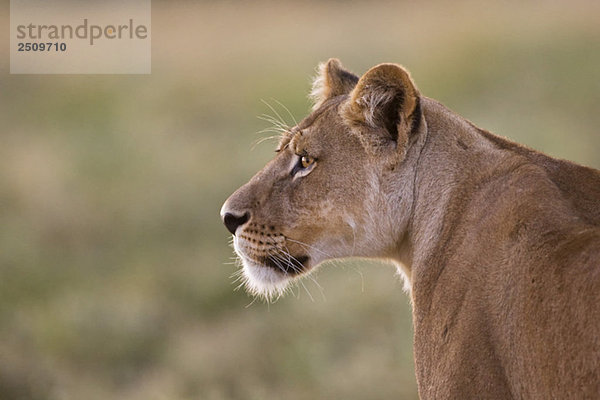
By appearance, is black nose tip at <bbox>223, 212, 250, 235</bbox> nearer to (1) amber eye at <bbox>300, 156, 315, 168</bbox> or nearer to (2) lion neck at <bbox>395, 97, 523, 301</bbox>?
(1) amber eye at <bbox>300, 156, 315, 168</bbox>

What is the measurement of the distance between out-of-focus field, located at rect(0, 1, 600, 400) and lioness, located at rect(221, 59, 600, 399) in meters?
2.44

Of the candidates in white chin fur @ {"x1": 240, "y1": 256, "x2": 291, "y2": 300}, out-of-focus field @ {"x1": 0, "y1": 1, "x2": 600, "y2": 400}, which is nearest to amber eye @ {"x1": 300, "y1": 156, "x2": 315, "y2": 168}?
white chin fur @ {"x1": 240, "y1": 256, "x2": 291, "y2": 300}

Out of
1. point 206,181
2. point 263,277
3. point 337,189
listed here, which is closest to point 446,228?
point 337,189

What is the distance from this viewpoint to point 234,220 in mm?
4750

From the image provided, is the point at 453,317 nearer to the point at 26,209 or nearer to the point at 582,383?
the point at 582,383

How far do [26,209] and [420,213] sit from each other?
25.8ft

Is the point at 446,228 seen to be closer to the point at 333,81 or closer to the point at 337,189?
the point at 337,189

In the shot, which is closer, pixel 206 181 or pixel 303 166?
pixel 303 166

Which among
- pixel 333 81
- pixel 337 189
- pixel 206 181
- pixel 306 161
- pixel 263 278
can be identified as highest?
pixel 333 81

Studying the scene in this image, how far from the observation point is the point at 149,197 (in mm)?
11539

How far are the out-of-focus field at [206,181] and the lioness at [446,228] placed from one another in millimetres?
2436

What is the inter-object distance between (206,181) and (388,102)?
25.0 feet

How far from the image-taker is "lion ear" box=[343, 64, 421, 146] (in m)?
4.38

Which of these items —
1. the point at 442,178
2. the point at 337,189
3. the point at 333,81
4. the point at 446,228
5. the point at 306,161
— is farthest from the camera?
the point at 333,81
